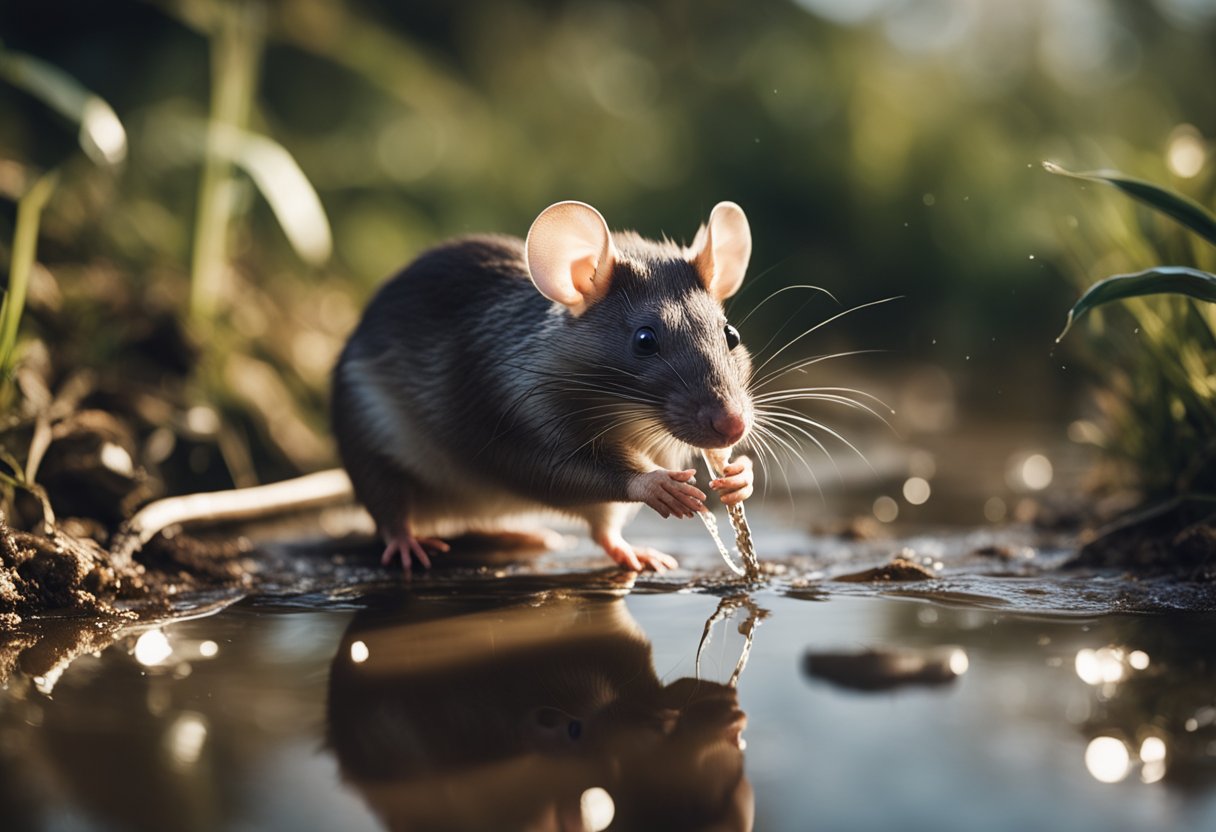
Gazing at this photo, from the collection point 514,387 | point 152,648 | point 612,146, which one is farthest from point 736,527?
point 612,146

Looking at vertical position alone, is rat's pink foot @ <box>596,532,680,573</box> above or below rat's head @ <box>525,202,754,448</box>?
below

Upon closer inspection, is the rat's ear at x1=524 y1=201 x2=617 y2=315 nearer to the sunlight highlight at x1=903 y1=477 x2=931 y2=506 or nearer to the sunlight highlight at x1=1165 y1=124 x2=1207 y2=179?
the sunlight highlight at x1=1165 y1=124 x2=1207 y2=179

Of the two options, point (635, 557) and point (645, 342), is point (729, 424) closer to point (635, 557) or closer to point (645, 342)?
point (645, 342)

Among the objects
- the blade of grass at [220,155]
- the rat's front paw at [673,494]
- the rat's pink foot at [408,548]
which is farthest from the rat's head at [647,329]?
the blade of grass at [220,155]

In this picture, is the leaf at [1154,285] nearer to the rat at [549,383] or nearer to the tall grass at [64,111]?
the rat at [549,383]

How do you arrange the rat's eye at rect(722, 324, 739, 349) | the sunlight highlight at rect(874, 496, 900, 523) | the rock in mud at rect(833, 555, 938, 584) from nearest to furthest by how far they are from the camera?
1. the rock in mud at rect(833, 555, 938, 584)
2. the rat's eye at rect(722, 324, 739, 349)
3. the sunlight highlight at rect(874, 496, 900, 523)

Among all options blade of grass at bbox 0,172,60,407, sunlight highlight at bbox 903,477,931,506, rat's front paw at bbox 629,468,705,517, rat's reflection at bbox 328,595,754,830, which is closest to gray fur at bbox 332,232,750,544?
rat's front paw at bbox 629,468,705,517
